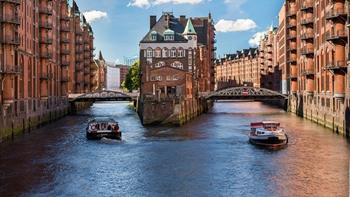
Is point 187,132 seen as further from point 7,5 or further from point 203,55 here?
point 203,55

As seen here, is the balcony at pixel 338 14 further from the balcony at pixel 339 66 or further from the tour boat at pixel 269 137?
the tour boat at pixel 269 137

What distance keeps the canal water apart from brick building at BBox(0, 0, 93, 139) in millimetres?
4523

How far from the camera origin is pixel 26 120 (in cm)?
7144

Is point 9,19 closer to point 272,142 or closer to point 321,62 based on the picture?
point 272,142

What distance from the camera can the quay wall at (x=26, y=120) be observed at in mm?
59366

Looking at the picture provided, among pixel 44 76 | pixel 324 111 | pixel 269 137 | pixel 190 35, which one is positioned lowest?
pixel 269 137

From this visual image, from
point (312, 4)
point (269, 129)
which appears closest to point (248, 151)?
point (269, 129)

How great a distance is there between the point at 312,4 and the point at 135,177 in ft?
198

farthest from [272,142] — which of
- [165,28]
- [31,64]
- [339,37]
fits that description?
[165,28]

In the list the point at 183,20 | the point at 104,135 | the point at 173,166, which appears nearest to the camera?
the point at 173,166

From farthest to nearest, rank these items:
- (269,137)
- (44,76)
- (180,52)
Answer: (180,52) < (44,76) < (269,137)

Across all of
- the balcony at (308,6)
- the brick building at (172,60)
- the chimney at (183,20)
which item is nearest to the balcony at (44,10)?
the brick building at (172,60)

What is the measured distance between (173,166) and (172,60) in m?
78.9

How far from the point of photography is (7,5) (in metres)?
59.2
